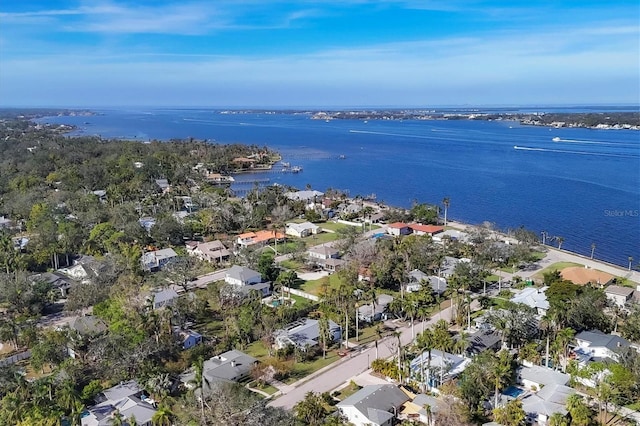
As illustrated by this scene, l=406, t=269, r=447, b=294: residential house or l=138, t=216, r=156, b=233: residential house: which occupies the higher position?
l=138, t=216, r=156, b=233: residential house

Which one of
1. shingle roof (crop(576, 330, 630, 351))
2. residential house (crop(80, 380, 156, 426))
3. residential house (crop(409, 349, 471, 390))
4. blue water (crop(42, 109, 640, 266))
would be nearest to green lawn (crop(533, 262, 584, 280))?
blue water (crop(42, 109, 640, 266))

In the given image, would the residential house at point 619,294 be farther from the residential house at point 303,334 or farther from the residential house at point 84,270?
the residential house at point 84,270

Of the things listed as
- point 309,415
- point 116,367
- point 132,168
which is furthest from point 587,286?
point 132,168

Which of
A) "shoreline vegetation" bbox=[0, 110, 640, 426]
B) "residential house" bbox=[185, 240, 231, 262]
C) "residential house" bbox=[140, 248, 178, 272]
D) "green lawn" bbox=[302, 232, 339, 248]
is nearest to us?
"shoreline vegetation" bbox=[0, 110, 640, 426]

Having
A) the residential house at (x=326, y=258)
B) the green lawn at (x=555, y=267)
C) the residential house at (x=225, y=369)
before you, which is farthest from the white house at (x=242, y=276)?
the green lawn at (x=555, y=267)

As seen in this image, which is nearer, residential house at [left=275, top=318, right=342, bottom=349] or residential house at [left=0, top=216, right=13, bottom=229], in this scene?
residential house at [left=275, top=318, right=342, bottom=349]

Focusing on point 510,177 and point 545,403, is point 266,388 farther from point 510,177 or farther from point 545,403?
point 510,177

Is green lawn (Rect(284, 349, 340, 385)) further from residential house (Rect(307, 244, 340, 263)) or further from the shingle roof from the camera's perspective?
residential house (Rect(307, 244, 340, 263))
